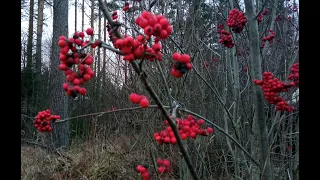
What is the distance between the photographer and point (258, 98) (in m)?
1.91

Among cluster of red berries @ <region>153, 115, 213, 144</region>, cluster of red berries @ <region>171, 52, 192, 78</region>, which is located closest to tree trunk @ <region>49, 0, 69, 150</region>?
cluster of red berries @ <region>153, 115, 213, 144</region>

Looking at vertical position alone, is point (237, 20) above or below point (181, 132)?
above

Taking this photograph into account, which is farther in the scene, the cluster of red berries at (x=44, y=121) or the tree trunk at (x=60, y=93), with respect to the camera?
the tree trunk at (x=60, y=93)

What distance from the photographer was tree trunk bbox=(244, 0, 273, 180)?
177 centimetres

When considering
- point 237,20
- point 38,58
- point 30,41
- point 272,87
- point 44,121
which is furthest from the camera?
point 30,41

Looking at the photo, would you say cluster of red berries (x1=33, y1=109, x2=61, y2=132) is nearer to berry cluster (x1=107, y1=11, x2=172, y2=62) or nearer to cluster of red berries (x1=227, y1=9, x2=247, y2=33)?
berry cluster (x1=107, y1=11, x2=172, y2=62)

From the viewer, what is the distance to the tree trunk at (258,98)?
69.5 inches

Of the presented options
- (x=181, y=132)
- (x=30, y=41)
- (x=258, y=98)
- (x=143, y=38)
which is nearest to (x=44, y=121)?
(x=181, y=132)

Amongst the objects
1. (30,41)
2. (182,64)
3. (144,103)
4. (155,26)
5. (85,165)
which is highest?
(30,41)

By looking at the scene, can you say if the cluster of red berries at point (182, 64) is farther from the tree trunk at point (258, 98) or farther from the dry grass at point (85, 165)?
the dry grass at point (85, 165)

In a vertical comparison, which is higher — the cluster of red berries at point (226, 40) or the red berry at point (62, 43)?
the cluster of red berries at point (226, 40)

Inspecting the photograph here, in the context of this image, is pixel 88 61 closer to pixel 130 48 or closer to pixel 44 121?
pixel 130 48

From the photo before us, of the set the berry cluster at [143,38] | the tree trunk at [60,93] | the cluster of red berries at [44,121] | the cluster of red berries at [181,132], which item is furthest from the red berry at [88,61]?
the tree trunk at [60,93]
